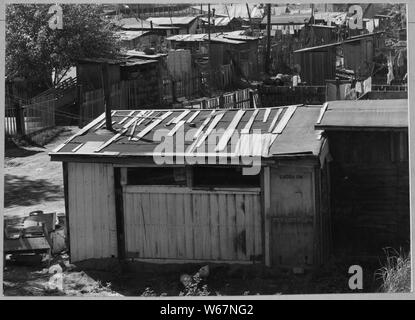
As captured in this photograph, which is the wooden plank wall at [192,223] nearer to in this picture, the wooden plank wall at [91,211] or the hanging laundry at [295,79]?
the wooden plank wall at [91,211]

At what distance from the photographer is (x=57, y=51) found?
17344mm

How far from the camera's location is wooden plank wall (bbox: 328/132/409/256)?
8.99 meters

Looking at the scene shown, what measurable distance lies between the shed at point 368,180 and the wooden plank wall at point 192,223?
1.19 metres

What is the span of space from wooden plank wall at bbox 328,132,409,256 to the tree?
9.40 metres

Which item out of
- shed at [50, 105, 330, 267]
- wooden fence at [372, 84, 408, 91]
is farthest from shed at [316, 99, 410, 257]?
wooden fence at [372, 84, 408, 91]

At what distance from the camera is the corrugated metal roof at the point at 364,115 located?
8.76m

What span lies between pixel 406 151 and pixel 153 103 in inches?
337

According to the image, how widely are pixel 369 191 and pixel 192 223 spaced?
2128 millimetres

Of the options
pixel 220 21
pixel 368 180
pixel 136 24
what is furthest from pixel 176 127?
pixel 220 21

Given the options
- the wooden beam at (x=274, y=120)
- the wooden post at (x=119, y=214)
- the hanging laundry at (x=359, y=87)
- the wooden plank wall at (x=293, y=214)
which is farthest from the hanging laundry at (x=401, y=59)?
the wooden post at (x=119, y=214)

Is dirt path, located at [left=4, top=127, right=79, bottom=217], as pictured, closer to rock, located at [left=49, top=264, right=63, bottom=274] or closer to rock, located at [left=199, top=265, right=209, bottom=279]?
rock, located at [left=49, top=264, right=63, bottom=274]

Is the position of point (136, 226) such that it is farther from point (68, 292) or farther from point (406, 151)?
point (406, 151)

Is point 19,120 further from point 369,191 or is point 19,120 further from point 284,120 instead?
point 369,191
